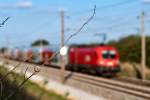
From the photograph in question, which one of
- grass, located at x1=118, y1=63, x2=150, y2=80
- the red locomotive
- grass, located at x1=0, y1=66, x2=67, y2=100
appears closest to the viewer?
grass, located at x1=0, y1=66, x2=67, y2=100

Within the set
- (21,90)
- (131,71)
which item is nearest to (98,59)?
(131,71)

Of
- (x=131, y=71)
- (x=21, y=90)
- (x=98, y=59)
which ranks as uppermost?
(x=21, y=90)

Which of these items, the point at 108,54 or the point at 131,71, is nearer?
the point at 108,54

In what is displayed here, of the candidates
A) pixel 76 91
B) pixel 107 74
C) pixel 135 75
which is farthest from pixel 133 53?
pixel 76 91

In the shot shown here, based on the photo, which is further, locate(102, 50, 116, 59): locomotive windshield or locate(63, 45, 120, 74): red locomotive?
locate(102, 50, 116, 59): locomotive windshield

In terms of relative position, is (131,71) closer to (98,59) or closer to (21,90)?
(98,59)

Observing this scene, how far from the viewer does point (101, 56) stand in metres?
50.6

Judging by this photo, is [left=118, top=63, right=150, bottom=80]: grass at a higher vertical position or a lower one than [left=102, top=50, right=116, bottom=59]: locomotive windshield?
lower

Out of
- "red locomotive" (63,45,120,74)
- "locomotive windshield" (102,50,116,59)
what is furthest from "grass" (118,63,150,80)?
"locomotive windshield" (102,50,116,59)

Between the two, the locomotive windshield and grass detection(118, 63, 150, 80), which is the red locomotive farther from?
grass detection(118, 63, 150, 80)

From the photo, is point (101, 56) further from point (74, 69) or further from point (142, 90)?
point (142, 90)

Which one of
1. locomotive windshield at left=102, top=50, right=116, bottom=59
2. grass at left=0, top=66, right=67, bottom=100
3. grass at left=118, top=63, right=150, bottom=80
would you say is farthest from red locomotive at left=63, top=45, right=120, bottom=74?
grass at left=0, top=66, right=67, bottom=100

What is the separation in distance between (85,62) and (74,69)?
16.5ft

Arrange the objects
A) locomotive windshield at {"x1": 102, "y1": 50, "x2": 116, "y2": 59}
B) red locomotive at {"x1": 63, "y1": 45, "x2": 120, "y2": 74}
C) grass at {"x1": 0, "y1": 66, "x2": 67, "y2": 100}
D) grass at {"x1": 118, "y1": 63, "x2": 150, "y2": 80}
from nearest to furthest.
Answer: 1. grass at {"x1": 0, "y1": 66, "x2": 67, "y2": 100}
2. red locomotive at {"x1": 63, "y1": 45, "x2": 120, "y2": 74}
3. locomotive windshield at {"x1": 102, "y1": 50, "x2": 116, "y2": 59}
4. grass at {"x1": 118, "y1": 63, "x2": 150, "y2": 80}
